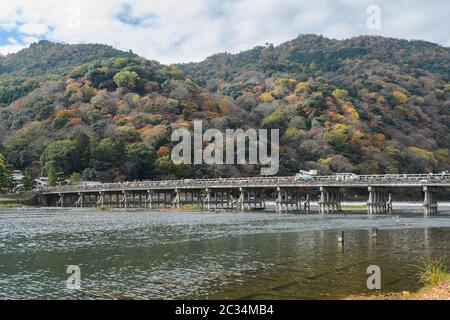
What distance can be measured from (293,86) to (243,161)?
160ft

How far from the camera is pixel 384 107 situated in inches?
4786

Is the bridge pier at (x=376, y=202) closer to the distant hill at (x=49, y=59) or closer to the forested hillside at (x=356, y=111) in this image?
the forested hillside at (x=356, y=111)

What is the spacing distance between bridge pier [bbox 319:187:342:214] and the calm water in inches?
876

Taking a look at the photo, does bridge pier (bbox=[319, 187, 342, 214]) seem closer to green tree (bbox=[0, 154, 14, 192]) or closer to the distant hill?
green tree (bbox=[0, 154, 14, 192])

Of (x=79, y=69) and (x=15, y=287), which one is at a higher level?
(x=79, y=69)

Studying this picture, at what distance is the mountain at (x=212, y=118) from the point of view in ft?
298

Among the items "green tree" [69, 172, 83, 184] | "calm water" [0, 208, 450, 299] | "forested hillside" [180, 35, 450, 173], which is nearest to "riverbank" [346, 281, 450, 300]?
"calm water" [0, 208, 450, 299]

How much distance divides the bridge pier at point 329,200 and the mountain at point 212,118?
2742 cm

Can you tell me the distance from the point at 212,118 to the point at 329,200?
163 ft

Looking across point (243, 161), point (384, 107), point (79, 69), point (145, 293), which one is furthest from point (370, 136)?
point (145, 293)

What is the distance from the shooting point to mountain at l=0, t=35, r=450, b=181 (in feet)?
298

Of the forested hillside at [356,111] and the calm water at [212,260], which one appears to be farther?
the forested hillside at [356,111]

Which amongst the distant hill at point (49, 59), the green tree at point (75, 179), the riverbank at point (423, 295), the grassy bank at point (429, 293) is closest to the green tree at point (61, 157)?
the green tree at point (75, 179)
